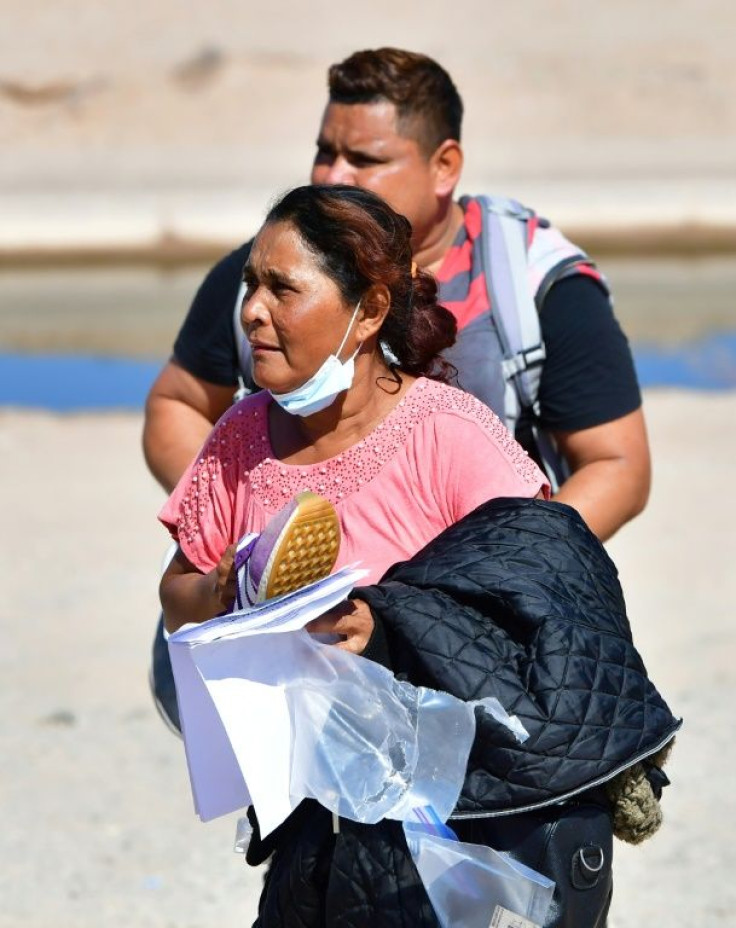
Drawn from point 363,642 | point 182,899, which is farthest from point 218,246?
point 363,642

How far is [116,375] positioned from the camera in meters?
14.2

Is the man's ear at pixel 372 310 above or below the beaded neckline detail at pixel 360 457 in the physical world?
above

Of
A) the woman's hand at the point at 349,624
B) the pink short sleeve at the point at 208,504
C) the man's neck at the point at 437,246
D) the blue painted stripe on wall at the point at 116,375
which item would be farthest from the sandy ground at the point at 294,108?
the woman's hand at the point at 349,624

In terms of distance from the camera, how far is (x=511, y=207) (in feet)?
11.9

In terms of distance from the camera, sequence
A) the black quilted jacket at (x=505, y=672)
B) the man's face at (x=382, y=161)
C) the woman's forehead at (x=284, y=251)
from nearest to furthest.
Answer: the black quilted jacket at (x=505, y=672) < the woman's forehead at (x=284, y=251) < the man's face at (x=382, y=161)

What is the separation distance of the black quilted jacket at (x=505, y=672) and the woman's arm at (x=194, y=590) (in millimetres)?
208

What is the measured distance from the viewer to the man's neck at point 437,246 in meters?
3.55

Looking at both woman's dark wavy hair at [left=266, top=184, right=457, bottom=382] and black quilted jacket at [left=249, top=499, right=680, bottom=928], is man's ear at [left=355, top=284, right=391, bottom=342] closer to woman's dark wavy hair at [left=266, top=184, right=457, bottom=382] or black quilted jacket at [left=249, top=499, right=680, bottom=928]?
woman's dark wavy hair at [left=266, top=184, right=457, bottom=382]

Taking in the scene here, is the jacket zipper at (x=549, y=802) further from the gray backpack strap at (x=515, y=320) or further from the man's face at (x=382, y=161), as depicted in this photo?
the man's face at (x=382, y=161)

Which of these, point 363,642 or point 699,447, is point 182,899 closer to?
point 363,642

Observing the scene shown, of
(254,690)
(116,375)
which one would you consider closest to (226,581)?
(254,690)

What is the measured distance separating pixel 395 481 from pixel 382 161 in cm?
104

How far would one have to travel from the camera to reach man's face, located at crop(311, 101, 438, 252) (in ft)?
11.5

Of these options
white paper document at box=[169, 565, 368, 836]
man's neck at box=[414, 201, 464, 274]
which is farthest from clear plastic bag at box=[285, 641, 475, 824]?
man's neck at box=[414, 201, 464, 274]
